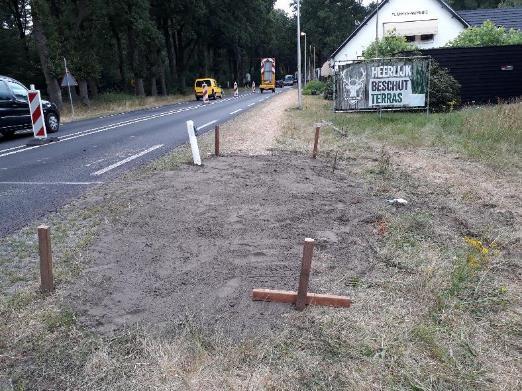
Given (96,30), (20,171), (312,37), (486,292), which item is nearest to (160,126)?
(20,171)

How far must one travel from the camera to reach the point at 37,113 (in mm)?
13875

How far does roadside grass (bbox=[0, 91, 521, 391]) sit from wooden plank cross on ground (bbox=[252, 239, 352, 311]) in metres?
0.08

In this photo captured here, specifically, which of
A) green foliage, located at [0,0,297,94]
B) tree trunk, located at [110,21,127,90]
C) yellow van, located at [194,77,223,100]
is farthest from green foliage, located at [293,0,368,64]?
tree trunk, located at [110,21,127,90]

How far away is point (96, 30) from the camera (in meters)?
36.9

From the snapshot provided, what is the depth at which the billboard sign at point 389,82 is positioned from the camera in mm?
15469

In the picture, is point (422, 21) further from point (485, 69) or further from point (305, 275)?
point (305, 275)

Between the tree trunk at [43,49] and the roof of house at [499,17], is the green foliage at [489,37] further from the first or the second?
the tree trunk at [43,49]

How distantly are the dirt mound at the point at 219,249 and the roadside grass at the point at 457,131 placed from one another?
13.4 ft

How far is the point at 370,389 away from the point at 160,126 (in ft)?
54.7

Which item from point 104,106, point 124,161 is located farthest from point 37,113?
point 104,106

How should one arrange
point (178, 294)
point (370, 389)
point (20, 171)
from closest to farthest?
point (370, 389) → point (178, 294) → point (20, 171)

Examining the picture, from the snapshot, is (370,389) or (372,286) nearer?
(370,389)

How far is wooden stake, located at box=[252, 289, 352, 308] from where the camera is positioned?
12.1ft

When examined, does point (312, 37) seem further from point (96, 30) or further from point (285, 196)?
point (285, 196)
